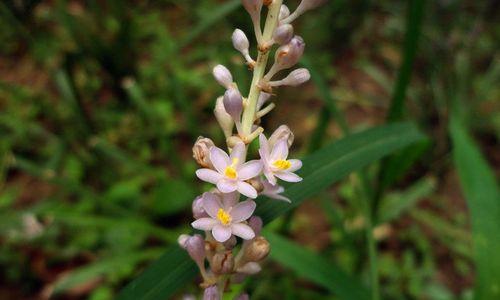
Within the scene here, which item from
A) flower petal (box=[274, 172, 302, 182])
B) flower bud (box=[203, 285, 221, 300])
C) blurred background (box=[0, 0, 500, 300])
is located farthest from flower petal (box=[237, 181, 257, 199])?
blurred background (box=[0, 0, 500, 300])

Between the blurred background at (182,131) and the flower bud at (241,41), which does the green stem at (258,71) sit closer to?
the flower bud at (241,41)

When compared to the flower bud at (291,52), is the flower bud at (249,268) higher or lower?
lower

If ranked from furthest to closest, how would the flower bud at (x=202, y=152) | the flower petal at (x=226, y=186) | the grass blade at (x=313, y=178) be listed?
1. the grass blade at (x=313, y=178)
2. the flower bud at (x=202, y=152)
3. the flower petal at (x=226, y=186)

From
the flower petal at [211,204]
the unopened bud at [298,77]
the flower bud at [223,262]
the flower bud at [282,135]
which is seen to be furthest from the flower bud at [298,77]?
the flower bud at [223,262]

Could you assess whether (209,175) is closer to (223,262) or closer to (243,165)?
(243,165)

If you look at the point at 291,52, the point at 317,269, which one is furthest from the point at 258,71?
the point at 317,269

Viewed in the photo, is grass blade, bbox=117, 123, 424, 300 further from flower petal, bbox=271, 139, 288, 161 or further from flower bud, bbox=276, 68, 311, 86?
flower bud, bbox=276, 68, 311, 86

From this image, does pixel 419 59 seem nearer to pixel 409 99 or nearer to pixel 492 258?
pixel 409 99
